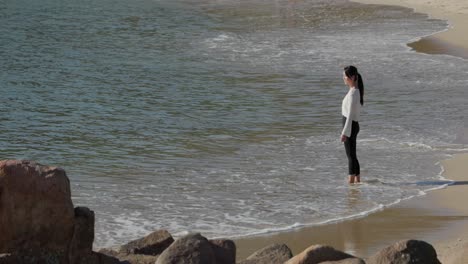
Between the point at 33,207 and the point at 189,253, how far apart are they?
39.4 inches

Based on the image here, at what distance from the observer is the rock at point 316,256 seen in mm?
6422

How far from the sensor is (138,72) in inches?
878

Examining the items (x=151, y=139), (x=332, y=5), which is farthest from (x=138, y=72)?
(x=332, y=5)

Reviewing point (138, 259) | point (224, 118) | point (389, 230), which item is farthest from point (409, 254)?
point (224, 118)

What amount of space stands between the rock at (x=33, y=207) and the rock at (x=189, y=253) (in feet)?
2.13

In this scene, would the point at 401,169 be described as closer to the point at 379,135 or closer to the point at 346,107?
the point at 346,107

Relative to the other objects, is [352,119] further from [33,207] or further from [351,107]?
[33,207]

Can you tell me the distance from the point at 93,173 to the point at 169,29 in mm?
19158

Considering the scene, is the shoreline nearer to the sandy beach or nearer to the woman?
the woman

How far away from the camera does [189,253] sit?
6.47m

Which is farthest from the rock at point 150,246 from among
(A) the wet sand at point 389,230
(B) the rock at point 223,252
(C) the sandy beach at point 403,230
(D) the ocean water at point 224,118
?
(D) the ocean water at point 224,118

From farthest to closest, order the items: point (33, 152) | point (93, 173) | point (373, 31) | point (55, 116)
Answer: point (373, 31) < point (55, 116) < point (33, 152) < point (93, 173)

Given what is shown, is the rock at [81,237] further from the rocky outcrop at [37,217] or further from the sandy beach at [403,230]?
the sandy beach at [403,230]

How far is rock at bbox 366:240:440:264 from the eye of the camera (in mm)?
6352
